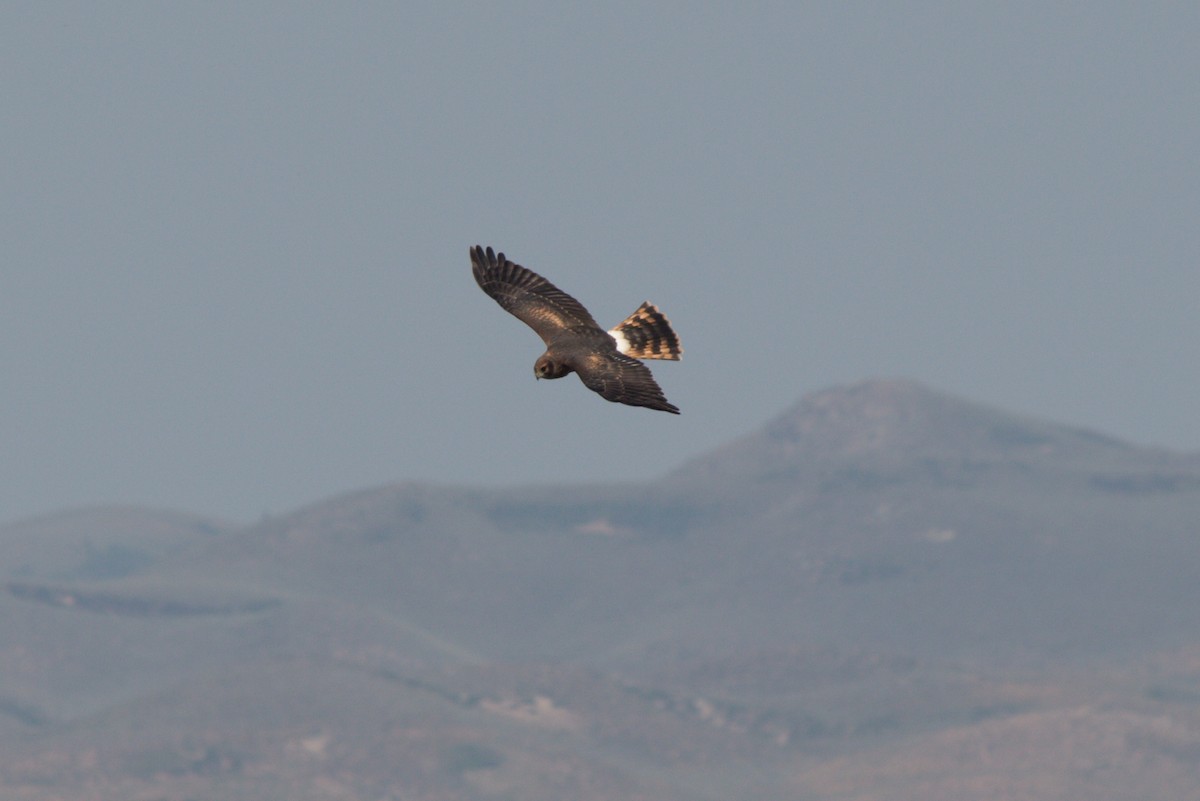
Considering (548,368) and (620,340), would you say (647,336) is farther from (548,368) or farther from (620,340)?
(548,368)

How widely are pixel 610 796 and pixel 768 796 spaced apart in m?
19.4

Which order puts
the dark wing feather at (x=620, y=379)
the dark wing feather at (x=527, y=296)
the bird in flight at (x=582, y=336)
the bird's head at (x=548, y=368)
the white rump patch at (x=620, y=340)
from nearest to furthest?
the dark wing feather at (x=620, y=379) < the bird in flight at (x=582, y=336) < the bird's head at (x=548, y=368) < the white rump patch at (x=620, y=340) < the dark wing feather at (x=527, y=296)

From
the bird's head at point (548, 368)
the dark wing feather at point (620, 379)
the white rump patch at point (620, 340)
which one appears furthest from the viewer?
the white rump patch at point (620, 340)

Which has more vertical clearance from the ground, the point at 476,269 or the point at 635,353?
the point at 476,269

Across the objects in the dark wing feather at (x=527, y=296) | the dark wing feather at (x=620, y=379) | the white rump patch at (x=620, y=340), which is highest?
the dark wing feather at (x=527, y=296)

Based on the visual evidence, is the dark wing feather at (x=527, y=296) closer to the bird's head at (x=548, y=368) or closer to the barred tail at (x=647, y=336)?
the barred tail at (x=647, y=336)

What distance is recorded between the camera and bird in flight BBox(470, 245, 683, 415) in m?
41.9

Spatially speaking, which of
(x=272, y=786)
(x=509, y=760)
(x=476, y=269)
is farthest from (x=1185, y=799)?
(x=476, y=269)

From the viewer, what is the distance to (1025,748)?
199000 millimetres

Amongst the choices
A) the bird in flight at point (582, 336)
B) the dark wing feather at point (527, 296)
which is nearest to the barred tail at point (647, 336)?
the bird in flight at point (582, 336)

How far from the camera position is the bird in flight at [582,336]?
41938mm

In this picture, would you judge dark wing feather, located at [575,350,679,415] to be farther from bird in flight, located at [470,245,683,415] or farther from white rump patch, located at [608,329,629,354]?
white rump patch, located at [608,329,629,354]

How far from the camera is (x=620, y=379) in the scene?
1662 inches

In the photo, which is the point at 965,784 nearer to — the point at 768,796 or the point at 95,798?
the point at 768,796
